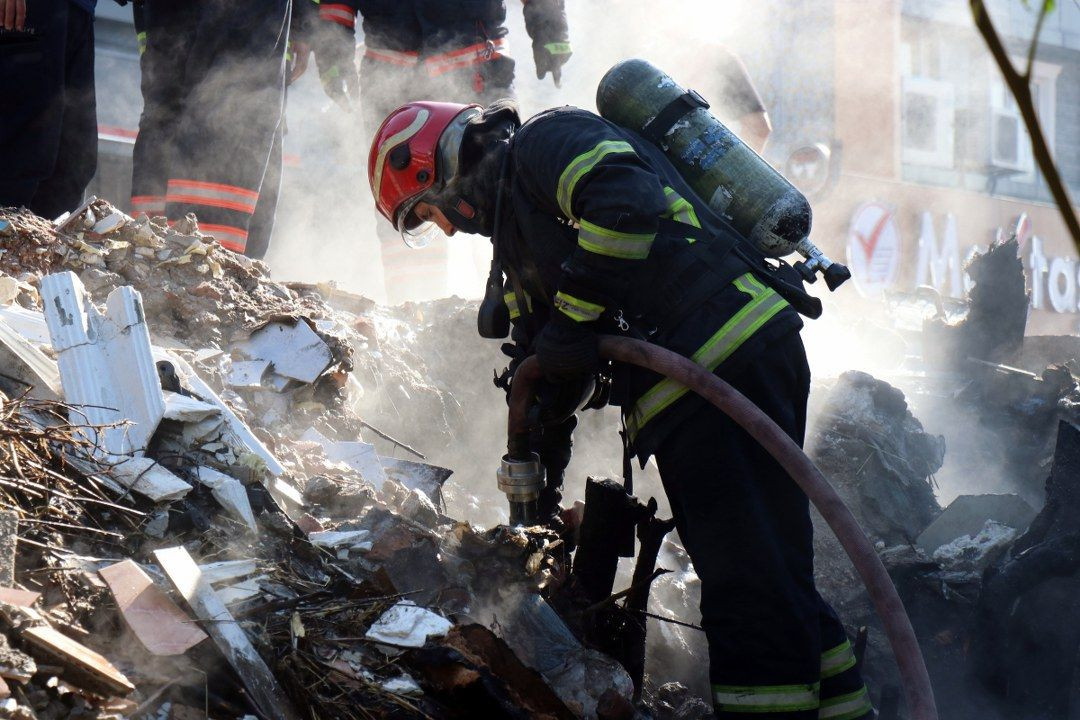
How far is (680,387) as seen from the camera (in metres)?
2.60

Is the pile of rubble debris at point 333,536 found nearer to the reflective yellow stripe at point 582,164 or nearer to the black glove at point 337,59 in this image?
the reflective yellow stripe at point 582,164

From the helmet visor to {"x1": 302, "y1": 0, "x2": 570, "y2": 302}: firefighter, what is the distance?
8.89ft

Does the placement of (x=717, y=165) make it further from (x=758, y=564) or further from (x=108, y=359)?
(x=108, y=359)

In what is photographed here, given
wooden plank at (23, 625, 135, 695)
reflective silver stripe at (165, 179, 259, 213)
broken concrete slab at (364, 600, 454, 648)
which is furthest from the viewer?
reflective silver stripe at (165, 179, 259, 213)

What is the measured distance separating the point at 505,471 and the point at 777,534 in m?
1.02

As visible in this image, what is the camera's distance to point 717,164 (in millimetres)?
2809

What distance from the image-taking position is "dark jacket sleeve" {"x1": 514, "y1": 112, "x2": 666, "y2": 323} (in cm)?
247

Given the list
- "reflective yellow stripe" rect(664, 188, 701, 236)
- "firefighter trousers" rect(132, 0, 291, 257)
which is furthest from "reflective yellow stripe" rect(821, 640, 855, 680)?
"firefighter trousers" rect(132, 0, 291, 257)

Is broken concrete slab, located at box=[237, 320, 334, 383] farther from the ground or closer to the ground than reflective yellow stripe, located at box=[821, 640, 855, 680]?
farther from the ground

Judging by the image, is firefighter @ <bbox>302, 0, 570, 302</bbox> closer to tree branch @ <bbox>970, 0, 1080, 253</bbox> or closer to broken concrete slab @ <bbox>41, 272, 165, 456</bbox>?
broken concrete slab @ <bbox>41, 272, 165, 456</bbox>

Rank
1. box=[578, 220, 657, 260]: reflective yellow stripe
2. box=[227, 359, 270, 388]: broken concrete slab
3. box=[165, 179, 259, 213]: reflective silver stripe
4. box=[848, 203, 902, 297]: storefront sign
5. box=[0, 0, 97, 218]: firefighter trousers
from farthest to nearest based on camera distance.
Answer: box=[848, 203, 902, 297]: storefront sign < box=[165, 179, 259, 213]: reflective silver stripe < box=[0, 0, 97, 218]: firefighter trousers < box=[227, 359, 270, 388]: broken concrete slab < box=[578, 220, 657, 260]: reflective yellow stripe

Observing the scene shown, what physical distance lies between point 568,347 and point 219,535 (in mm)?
1140

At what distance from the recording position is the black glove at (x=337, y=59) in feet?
19.6

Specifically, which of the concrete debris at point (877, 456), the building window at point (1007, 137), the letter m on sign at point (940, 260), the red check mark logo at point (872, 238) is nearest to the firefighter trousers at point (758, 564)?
the concrete debris at point (877, 456)
